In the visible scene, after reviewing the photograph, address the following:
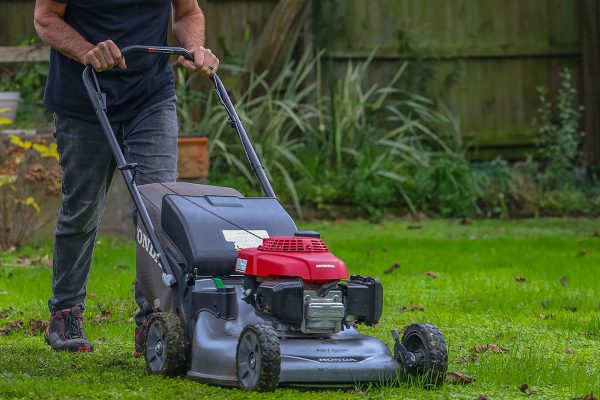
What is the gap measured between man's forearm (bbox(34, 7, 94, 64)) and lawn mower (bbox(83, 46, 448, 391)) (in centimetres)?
22

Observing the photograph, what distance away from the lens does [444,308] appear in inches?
237

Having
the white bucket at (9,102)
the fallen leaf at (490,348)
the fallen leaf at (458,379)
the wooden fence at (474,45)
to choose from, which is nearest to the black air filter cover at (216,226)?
→ the fallen leaf at (458,379)

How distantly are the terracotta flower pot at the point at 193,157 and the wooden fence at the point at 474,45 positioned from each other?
2836mm

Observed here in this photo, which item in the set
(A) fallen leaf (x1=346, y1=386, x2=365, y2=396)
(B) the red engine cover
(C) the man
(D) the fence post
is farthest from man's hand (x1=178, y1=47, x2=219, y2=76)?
(D) the fence post

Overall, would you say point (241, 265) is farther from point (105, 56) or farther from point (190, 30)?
point (190, 30)

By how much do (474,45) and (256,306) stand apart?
8.51m

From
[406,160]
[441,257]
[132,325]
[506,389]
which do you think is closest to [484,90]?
[406,160]

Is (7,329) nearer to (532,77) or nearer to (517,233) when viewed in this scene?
(517,233)

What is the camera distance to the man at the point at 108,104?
→ 4742 mm

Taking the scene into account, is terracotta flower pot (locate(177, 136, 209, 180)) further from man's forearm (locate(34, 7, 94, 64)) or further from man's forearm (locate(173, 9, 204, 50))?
man's forearm (locate(34, 7, 94, 64))

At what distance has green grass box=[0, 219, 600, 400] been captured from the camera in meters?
4.00

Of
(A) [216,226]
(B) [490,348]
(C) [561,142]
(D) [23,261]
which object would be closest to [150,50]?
(A) [216,226]

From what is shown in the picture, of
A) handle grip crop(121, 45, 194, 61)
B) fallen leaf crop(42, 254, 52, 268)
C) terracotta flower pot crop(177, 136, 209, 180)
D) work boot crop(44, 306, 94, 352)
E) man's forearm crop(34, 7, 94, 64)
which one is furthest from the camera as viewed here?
terracotta flower pot crop(177, 136, 209, 180)

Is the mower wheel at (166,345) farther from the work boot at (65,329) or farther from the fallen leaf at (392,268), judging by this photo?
the fallen leaf at (392,268)
